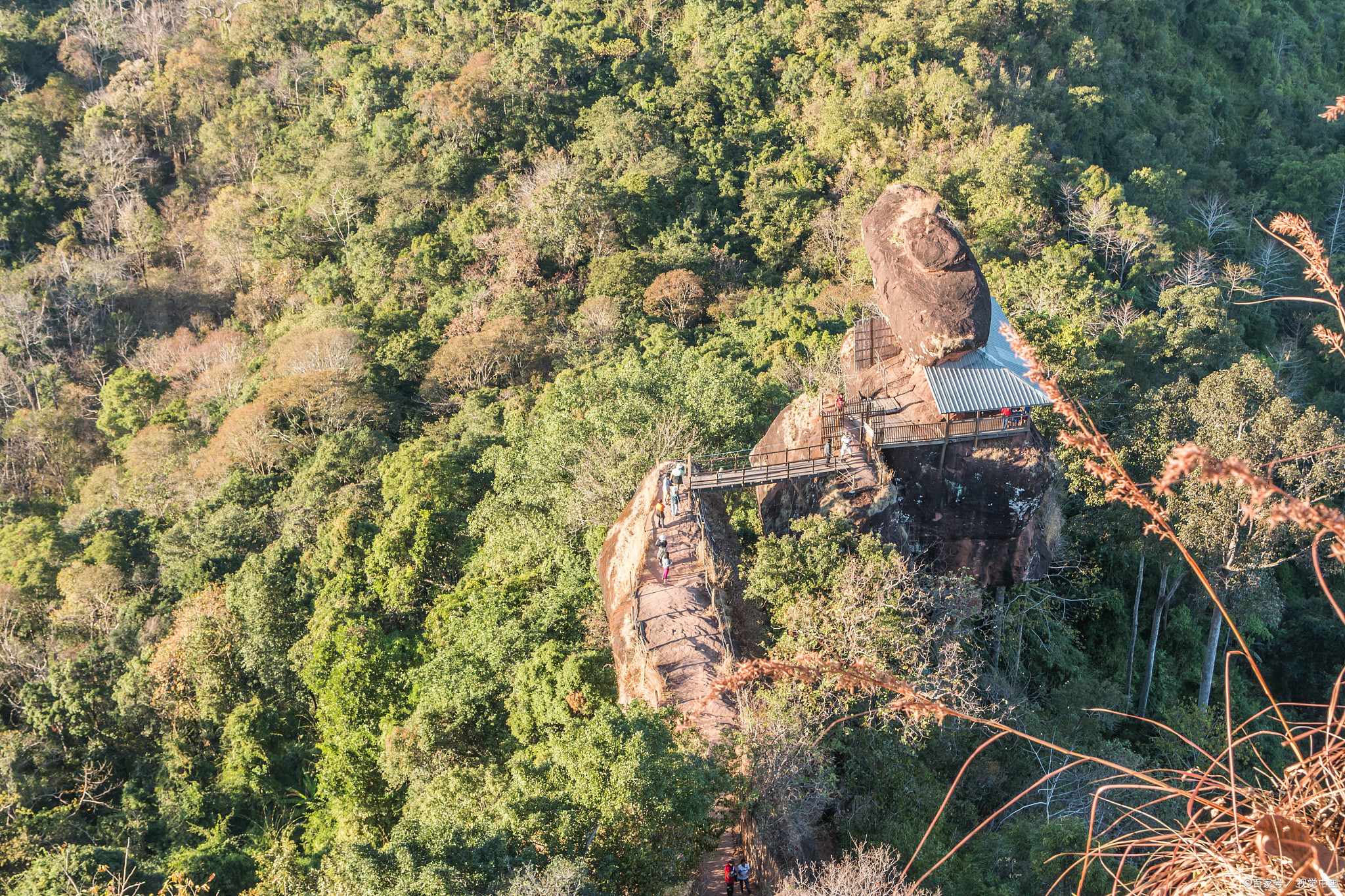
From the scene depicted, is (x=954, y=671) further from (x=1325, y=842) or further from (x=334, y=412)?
(x=334, y=412)

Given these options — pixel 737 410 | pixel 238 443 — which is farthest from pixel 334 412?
pixel 737 410

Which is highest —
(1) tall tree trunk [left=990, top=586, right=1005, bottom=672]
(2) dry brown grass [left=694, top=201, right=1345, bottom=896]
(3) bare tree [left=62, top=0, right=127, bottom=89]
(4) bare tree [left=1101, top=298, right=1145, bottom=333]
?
(3) bare tree [left=62, top=0, right=127, bottom=89]

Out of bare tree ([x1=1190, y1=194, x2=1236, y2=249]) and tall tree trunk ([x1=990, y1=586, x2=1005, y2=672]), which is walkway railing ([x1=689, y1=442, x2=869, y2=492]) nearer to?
tall tree trunk ([x1=990, y1=586, x2=1005, y2=672])

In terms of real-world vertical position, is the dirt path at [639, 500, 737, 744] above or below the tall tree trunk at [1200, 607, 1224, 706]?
above

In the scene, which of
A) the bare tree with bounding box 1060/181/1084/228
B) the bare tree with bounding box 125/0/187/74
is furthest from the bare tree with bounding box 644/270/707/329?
the bare tree with bounding box 125/0/187/74

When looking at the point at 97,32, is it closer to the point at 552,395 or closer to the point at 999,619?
the point at 552,395

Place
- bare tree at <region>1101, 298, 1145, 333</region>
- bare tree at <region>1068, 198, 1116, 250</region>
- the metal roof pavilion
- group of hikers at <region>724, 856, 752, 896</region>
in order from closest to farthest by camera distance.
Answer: group of hikers at <region>724, 856, 752, 896</region> < the metal roof pavilion < bare tree at <region>1101, 298, 1145, 333</region> < bare tree at <region>1068, 198, 1116, 250</region>
